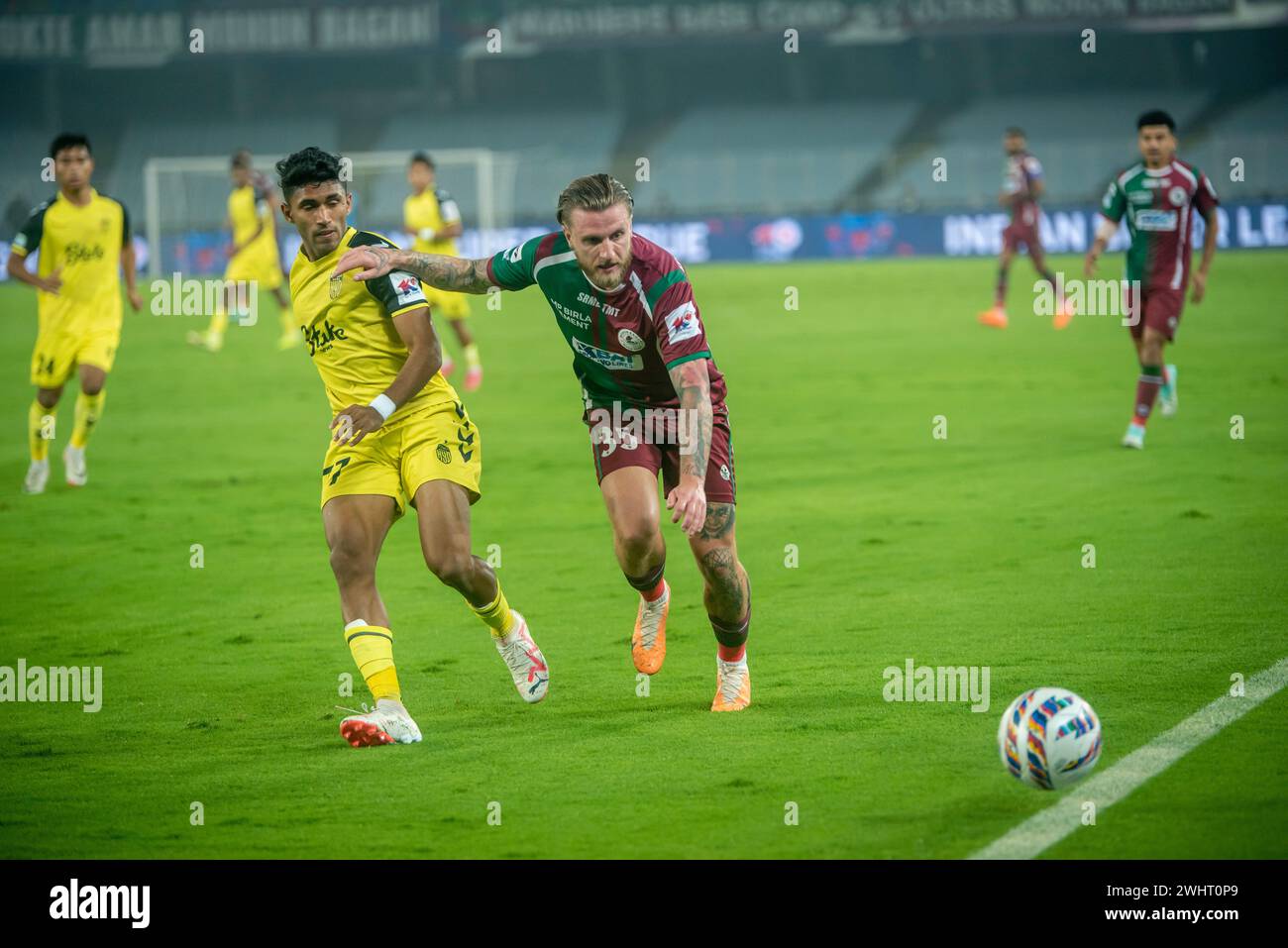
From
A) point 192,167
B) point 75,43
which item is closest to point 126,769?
point 192,167

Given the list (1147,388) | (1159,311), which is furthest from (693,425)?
(1159,311)

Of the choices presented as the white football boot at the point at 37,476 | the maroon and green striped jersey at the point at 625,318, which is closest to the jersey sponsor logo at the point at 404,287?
the maroon and green striped jersey at the point at 625,318

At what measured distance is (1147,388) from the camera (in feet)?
44.7

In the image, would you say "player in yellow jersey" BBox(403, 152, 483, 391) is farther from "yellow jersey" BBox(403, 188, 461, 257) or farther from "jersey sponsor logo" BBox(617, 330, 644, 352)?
"jersey sponsor logo" BBox(617, 330, 644, 352)

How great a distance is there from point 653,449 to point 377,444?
114cm

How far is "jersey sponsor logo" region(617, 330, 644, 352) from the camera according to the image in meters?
6.84

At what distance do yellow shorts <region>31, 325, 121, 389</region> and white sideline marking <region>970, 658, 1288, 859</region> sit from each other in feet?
30.4

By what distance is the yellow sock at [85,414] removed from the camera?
43.6ft

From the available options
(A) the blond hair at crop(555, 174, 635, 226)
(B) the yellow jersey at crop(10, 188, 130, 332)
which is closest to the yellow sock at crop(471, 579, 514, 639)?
(A) the blond hair at crop(555, 174, 635, 226)

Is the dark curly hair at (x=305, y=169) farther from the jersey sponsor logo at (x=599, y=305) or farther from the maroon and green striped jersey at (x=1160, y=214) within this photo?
the maroon and green striped jersey at (x=1160, y=214)

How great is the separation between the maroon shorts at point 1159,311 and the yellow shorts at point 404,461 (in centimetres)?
834

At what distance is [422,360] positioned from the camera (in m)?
6.74

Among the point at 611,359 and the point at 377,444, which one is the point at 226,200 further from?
the point at 611,359

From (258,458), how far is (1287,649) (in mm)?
9845
